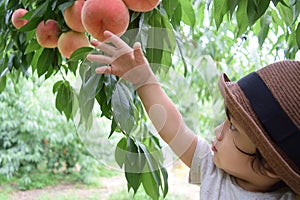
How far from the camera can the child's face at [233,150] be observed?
614mm

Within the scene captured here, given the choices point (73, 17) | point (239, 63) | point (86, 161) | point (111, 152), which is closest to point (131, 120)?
point (111, 152)

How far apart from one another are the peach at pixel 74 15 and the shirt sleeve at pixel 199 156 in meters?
0.25

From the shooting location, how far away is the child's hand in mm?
588

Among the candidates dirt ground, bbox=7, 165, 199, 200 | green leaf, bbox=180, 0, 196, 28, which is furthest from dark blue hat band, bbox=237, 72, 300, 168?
dirt ground, bbox=7, 165, 199, 200

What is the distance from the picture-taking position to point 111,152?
0.62 metres

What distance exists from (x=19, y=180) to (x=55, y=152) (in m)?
0.37

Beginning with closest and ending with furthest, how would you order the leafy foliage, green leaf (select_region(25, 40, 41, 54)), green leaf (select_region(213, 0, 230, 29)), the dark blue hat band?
the dark blue hat band
green leaf (select_region(213, 0, 230, 29))
green leaf (select_region(25, 40, 41, 54))
the leafy foliage

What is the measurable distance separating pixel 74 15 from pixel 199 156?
289 mm

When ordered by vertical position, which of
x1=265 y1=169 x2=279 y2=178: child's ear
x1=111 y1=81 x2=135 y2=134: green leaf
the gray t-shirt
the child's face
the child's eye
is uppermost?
x1=111 y1=81 x2=135 y2=134: green leaf

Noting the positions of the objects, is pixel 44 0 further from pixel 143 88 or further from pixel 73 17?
pixel 143 88

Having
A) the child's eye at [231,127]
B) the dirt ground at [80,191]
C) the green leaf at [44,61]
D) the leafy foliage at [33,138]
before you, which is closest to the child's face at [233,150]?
the child's eye at [231,127]

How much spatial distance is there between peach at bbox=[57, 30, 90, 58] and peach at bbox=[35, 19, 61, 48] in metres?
0.02

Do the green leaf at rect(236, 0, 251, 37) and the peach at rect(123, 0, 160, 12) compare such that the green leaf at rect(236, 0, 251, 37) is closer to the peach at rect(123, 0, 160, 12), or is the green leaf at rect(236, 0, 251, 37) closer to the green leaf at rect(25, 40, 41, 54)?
the peach at rect(123, 0, 160, 12)

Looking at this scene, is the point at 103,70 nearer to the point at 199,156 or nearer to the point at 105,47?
the point at 105,47
